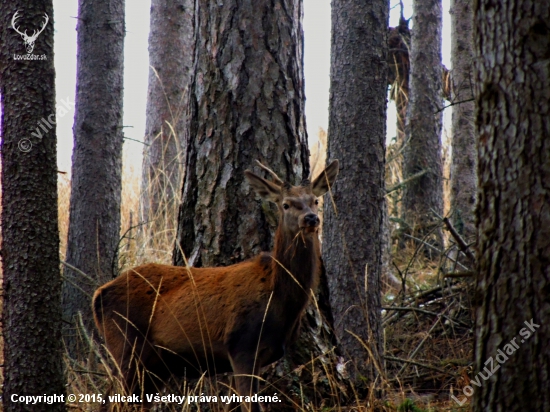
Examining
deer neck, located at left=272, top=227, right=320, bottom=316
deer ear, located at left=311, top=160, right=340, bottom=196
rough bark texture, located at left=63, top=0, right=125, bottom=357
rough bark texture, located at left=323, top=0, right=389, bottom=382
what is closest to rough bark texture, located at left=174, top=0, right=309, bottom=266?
deer ear, located at left=311, top=160, right=340, bottom=196

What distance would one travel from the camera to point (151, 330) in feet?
19.0

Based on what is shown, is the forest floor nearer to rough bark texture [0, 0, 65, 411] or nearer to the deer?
the deer

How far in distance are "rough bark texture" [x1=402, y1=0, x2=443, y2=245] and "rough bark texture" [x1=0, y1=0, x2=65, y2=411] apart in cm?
849

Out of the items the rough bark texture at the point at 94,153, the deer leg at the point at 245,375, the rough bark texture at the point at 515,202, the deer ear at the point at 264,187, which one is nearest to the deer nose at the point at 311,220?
the deer ear at the point at 264,187

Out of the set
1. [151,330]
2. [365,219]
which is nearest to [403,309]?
[365,219]

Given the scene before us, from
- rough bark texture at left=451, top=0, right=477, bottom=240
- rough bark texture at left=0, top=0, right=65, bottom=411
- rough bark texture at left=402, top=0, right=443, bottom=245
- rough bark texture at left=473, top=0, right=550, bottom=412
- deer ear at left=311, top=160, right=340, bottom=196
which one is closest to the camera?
rough bark texture at left=473, top=0, right=550, bottom=412

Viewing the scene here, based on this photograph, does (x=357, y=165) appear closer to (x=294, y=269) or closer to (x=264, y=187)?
(x=264, y=187)

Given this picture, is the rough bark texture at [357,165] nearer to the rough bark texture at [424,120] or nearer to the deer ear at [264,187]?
the deer ear at [264,187]

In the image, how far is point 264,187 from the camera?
5.61m

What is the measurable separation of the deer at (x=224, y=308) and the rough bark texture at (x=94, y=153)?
93.8 inches

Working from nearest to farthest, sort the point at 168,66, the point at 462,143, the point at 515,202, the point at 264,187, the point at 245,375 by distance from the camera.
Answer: the point at 515,202, the point at 245,375, the point at 264,187, the point at 462,143, the point at 168,66

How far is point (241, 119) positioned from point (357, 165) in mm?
1621

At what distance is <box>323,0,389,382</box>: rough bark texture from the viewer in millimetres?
7004

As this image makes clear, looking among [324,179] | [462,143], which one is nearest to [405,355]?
[324,179]
